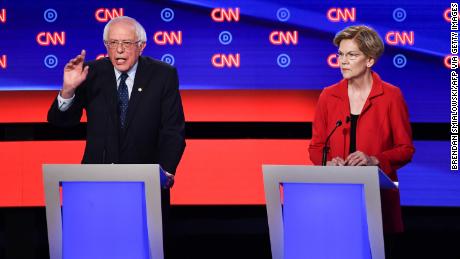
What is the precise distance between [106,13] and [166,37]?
419 mm

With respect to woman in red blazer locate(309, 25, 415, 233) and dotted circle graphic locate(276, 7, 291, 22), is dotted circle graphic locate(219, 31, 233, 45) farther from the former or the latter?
woman in red blazer locate(309, 25, 415, 233)

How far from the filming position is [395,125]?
3.43 m

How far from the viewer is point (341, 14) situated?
5.30 meters

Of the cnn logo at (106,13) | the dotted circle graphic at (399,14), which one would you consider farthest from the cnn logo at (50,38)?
the dotted circle graphic at (399,14)

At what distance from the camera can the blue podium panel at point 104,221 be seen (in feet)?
8.95

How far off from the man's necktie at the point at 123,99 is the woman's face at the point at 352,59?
36.9 inches

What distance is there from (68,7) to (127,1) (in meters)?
0.39

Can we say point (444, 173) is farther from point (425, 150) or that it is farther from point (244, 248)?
point (244, 248)

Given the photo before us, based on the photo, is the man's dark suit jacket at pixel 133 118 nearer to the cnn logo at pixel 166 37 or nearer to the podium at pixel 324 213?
the podium at pixel 324 213

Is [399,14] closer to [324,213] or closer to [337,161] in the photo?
[337,161]

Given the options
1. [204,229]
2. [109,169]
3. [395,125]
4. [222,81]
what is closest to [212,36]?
[222,81]

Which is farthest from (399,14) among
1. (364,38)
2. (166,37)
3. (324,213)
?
(324,213)

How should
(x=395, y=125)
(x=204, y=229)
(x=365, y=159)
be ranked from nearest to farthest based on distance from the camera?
1. (x=365, y=159)
2. (x=395, y=125)
3. (x=204, y=229)

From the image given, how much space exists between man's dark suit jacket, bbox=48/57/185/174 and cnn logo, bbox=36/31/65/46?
178 cm
